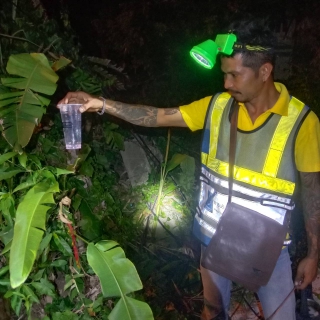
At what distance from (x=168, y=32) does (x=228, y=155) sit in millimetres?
2197

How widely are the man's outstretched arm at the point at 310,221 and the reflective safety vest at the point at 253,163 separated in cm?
6

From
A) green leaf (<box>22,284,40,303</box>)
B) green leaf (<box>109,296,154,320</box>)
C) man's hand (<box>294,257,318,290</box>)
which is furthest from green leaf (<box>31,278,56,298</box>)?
man's hand (<box>294,257,318,290</box>)

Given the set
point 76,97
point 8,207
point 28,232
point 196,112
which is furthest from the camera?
point 196,112

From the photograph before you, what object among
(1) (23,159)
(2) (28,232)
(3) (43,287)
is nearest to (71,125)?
(1) (23,159)

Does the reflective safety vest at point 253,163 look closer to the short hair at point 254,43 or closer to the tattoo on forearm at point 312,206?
the tattoo on forearm at point 312,206

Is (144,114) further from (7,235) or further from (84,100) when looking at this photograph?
(7,235)

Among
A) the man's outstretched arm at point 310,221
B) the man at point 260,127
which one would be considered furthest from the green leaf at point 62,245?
the man's outstretched arm at point 310,221

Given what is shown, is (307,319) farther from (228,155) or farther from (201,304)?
(228,155)

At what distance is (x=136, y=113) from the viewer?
7.11 ft

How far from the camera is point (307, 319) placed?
9.17ft

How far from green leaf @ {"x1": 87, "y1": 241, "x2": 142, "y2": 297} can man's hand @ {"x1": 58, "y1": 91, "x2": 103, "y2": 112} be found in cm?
67

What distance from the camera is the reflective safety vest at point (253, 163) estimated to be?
1866 mm

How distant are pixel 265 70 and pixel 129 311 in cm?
124

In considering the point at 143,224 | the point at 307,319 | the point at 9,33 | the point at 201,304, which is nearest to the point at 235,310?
the point at 201,304
